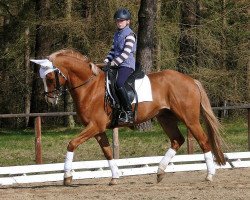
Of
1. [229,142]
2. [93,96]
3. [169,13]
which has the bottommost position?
[229,142]

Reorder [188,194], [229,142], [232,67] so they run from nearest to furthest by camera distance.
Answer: [188,194]
[229,142]
[232,67]

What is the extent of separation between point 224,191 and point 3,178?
148 inches

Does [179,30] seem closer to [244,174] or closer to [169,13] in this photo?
[169,13]

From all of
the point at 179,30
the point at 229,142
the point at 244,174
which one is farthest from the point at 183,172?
the point at 179,30

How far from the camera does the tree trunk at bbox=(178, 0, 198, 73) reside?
75.9 feet

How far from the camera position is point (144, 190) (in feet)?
28.5

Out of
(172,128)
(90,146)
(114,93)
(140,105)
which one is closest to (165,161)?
(172,128)

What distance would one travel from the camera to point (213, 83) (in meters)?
23.5

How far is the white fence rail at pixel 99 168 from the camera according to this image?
10688 millimetres

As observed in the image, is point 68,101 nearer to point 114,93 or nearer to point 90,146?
point 90,146

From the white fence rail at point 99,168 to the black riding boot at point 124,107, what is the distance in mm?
1579

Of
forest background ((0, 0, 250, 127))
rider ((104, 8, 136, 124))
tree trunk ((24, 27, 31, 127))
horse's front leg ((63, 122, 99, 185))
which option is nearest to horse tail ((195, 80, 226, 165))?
rider ((104, 8, 136, 124))

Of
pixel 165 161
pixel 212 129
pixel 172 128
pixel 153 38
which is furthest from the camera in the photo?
pixel 153 38

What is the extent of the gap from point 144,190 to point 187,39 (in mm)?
14937
